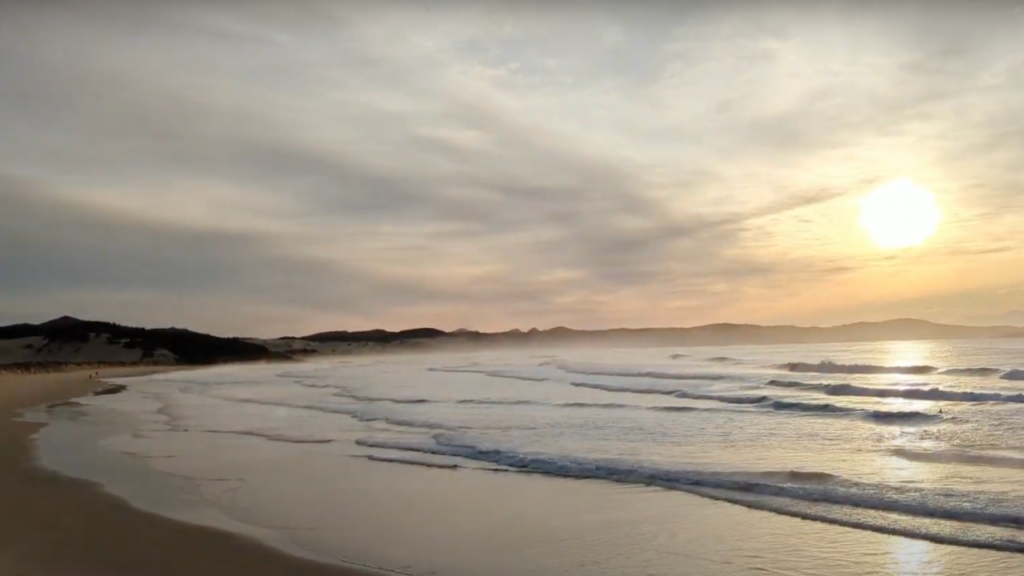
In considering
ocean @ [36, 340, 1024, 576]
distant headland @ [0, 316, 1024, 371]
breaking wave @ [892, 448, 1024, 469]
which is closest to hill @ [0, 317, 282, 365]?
distant headland @ [0, 316, 1024, 371]

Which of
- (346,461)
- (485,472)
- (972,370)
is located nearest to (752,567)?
(485,472)

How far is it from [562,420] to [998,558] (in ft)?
38.7

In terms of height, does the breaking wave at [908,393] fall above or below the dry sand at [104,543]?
above

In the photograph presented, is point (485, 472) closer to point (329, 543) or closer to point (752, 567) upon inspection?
point (329, 543)

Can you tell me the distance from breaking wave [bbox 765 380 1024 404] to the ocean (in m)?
0.18

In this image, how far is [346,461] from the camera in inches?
515

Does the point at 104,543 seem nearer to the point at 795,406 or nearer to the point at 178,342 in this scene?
the point at 795,406

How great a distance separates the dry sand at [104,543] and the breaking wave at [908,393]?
64.1 feet

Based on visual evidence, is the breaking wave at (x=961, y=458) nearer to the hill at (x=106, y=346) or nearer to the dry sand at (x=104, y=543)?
the dry sand at (x=104, y=543)

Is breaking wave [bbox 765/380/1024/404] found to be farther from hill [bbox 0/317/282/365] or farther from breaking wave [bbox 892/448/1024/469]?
hill [bbox 0/317/282/365]

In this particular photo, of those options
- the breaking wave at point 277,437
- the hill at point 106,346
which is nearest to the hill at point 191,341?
the hill at point 106,346

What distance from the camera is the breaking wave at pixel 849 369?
32844 mm

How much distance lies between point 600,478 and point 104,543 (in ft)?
21.1

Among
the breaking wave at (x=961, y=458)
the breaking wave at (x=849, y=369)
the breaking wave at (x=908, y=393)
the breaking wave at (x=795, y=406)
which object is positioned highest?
the breaking wave at (x=849, y=369)
